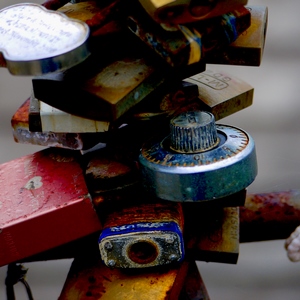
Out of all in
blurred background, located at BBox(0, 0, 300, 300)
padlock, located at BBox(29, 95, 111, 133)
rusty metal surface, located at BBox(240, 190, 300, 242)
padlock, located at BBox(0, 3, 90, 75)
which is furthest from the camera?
blurred background, located at BBox(0, 0, 300, 300)

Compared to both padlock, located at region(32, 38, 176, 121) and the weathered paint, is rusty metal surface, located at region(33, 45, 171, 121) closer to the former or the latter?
padlock, located at region(32, 38, 176, 121)

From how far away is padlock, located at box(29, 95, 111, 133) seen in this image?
633 millimetres

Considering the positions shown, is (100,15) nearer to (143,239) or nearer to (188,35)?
(188,35)

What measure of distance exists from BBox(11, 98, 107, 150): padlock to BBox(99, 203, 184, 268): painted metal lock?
0.10 metres

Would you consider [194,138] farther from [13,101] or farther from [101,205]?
[13,101]

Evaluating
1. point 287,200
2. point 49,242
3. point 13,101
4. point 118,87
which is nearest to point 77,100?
point 118,87

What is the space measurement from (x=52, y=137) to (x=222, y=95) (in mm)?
206

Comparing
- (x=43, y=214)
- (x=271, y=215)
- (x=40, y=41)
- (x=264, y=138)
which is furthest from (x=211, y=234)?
(x=264, y=138)

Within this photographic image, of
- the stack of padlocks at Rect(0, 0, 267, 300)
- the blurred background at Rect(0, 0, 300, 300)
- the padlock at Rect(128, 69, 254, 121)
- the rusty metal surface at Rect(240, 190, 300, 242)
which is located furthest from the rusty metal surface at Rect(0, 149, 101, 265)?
the blurred background at Rect(0, 0, 300, 300)

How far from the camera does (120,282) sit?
0.66 metres

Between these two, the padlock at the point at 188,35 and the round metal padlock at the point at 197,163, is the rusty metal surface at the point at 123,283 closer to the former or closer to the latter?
the round metal padlock at the point at 197,163

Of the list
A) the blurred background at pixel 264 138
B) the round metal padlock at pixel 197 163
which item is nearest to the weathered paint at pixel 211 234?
the round metal padlock at pixel 197 163

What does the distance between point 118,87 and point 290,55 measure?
1.40 m

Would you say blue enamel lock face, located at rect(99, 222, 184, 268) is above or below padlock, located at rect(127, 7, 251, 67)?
below
